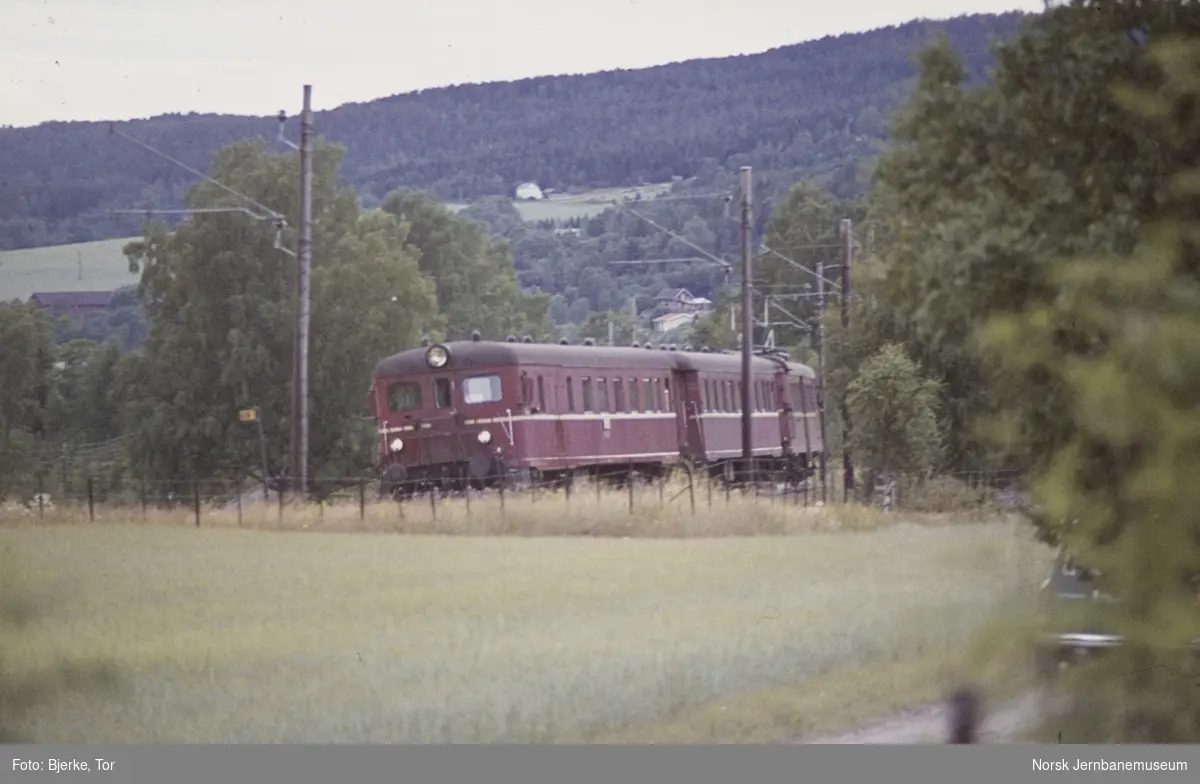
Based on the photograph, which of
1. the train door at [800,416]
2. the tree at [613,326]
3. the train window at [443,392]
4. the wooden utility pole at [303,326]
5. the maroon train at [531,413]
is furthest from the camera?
the train door at [800,416]

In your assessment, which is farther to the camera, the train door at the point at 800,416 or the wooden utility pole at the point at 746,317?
the train door at the point at 800,416

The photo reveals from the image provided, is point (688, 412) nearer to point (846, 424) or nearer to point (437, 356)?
point (846, 424)

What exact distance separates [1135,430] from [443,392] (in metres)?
21.0

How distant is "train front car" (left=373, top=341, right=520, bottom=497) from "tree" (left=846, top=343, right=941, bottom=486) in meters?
4.74

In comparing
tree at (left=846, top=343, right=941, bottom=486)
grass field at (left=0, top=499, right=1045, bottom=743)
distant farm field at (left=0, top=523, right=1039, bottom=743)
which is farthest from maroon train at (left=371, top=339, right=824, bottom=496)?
grass field at (left=0, top=499, right=1045, bottom=743)

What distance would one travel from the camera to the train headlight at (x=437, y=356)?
23578 millimetres

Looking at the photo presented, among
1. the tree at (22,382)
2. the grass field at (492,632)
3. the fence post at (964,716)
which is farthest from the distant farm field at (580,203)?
the fence post at (964,716)

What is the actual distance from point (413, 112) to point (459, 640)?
834 centimetres

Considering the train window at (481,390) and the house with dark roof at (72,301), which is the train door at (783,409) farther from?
the house with dark roof at (72,301)

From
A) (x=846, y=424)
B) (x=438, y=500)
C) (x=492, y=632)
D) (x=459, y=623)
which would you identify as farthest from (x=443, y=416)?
(x=492, y=632)

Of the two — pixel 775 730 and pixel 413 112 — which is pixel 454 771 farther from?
pixel 413 112

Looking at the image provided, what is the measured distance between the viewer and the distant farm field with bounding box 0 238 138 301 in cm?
1179

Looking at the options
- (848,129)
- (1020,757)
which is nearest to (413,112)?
(848,129)

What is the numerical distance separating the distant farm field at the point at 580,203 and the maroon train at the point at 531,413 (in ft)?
6.15
